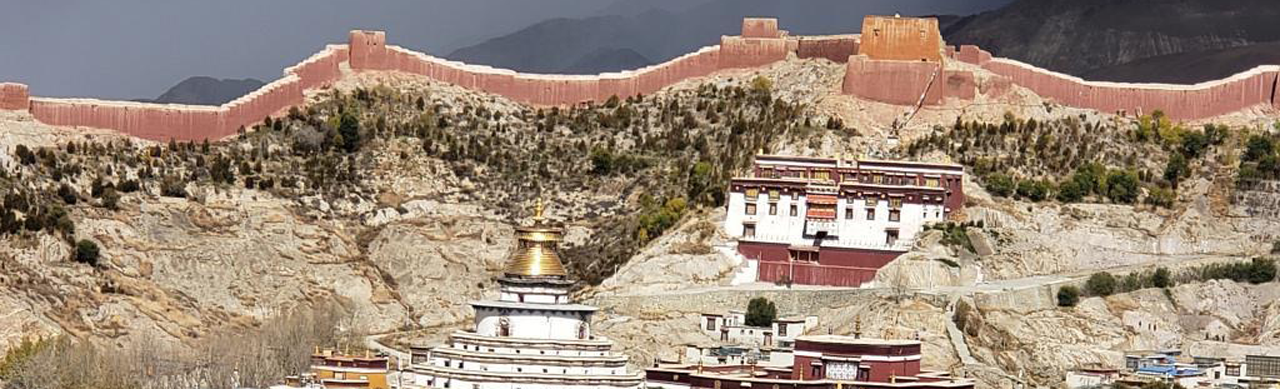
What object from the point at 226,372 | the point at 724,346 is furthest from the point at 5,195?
the point at 724,346

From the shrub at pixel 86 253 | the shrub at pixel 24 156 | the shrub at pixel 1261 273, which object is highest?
the shrub at pixel 24 156

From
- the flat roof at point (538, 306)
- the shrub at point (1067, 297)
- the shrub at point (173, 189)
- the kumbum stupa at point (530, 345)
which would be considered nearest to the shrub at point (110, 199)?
the shrub at point (173, 189)

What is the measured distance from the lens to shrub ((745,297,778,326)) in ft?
419

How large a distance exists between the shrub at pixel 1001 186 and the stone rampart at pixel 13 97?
1351 inches

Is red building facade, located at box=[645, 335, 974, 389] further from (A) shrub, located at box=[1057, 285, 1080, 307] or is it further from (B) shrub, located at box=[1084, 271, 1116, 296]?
(B) shrub, located at box=[1084, 271, 1116, 296]

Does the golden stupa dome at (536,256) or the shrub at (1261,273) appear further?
the shrub at (1261,273)

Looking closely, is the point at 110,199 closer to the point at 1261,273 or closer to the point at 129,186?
the point at 129,186

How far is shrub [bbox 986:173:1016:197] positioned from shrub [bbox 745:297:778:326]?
14543 millimetres

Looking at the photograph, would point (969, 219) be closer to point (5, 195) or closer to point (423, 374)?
point (5, 195)

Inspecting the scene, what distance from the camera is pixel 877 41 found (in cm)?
15088

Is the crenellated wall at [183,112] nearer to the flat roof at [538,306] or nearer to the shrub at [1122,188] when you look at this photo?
the shrub at [1122,188]

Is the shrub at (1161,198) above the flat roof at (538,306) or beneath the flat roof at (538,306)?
above

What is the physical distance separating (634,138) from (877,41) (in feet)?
32.3

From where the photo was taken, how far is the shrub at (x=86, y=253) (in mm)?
137250
